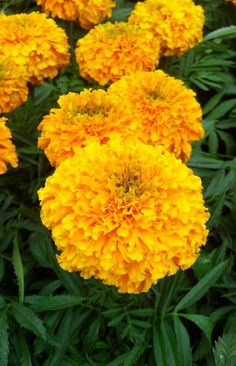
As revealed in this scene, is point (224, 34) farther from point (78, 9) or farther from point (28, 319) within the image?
point (28, 319)

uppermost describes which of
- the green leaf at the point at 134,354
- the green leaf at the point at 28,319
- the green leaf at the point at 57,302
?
the green leaf at the point at 57,302

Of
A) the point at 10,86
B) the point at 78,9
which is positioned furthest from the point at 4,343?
the point at 78,9

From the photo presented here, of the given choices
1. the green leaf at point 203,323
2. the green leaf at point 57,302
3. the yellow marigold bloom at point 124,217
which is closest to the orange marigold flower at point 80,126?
the yellow marigold bloom at point 124,217

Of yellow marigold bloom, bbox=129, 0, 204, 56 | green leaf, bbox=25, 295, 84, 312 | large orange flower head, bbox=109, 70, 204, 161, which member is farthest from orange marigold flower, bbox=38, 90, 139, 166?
yellow marigold bloom, bbox=129, 0, 204, 56

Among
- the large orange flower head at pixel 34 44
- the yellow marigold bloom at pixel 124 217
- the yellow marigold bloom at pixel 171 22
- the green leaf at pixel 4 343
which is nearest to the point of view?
the yellow marigold bloom at pixel 124 217

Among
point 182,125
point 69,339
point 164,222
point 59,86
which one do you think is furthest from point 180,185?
point 59,86

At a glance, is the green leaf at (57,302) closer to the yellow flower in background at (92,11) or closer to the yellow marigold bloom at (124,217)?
the yellow marigold bloom at (124,217)
